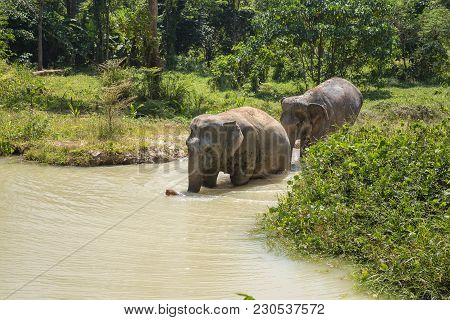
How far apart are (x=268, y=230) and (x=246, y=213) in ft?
4.87

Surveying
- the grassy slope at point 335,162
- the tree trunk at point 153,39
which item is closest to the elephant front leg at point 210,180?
the grassy slope at point 335,162

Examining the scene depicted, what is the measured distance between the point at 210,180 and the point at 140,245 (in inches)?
124

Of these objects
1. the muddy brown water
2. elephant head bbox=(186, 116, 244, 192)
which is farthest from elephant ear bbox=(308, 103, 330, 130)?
elephant head bbox=(186, 116, 244, 192)

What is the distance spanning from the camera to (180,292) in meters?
6.58

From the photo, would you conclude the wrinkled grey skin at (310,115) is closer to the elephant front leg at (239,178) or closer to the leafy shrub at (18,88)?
the elephant front leg at (239,178)

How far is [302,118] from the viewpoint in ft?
44.4

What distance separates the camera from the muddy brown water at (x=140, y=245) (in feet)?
21.9

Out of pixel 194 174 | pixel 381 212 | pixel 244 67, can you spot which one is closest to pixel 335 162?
pixel 381 212

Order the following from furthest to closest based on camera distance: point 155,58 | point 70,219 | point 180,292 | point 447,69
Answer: point 447,69 < point 155,58 < point 70,219 < point 180,292

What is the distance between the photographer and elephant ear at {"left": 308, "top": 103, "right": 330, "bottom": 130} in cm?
1348

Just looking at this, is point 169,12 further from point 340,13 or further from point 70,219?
point 70,219

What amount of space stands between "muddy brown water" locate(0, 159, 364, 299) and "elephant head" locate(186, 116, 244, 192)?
1.35ft

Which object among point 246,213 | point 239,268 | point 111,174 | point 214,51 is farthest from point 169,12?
point 239,268

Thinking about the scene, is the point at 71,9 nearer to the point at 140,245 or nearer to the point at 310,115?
the point at 310,115
